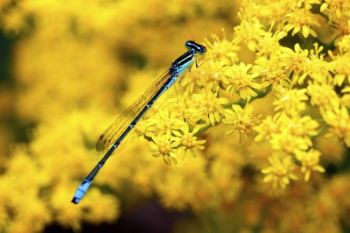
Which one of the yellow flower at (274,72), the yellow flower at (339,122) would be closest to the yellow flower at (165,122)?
the yellow flower at (274,72)

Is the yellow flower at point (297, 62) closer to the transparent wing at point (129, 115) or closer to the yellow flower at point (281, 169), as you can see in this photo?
the yellow flower at point (281, 169)

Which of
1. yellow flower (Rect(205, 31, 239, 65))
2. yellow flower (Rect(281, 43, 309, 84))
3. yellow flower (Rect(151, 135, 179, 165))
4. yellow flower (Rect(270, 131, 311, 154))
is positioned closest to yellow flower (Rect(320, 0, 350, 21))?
yellow flower (Rect(281, 43, 309, 84))

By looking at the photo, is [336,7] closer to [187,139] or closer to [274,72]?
[274,72]

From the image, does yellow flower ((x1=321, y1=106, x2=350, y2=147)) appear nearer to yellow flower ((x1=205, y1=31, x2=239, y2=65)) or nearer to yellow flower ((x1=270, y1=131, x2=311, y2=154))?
yellow flower ((x1=270, y1=131, x2=311, y2=154))

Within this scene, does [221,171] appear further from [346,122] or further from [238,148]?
[346,122]

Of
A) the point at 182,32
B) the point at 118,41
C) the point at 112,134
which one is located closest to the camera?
the point at 112,134

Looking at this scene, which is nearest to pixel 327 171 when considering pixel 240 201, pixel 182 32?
pixel 240 201
